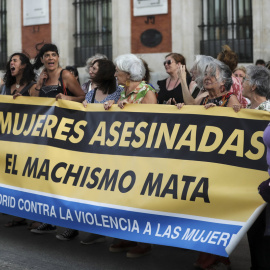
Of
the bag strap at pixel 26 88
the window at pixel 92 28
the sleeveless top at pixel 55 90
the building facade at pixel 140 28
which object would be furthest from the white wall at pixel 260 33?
the sleeveless top at pixel 55 90

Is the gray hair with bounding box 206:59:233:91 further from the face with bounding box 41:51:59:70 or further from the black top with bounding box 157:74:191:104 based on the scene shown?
the face with bounding box 41:51:59:70

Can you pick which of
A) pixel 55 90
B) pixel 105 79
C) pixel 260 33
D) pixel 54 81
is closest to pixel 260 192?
pixel 105 79

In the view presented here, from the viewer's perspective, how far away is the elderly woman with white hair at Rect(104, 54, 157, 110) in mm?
5730

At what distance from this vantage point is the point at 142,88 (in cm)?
578

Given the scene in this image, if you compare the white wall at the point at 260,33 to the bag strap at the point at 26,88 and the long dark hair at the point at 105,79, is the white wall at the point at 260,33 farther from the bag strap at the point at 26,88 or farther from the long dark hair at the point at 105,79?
the long dark hair at the point at 105,79

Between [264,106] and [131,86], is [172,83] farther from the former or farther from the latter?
[264,106]

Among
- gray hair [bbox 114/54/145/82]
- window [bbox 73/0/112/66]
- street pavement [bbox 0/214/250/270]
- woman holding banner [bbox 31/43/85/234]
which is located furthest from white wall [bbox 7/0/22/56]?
gray hair [bbox 114/54/145/82]

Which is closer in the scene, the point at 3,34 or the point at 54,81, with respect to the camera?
the point at 54,81

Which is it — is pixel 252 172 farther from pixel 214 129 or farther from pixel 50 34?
pixel 50 34

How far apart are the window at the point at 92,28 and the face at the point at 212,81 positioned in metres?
12.3

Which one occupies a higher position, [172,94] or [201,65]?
[201,65]

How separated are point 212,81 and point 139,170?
38.4 inches

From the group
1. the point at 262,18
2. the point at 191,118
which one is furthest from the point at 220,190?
the point at 262,18

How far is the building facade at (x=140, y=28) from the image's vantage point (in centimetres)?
1566
